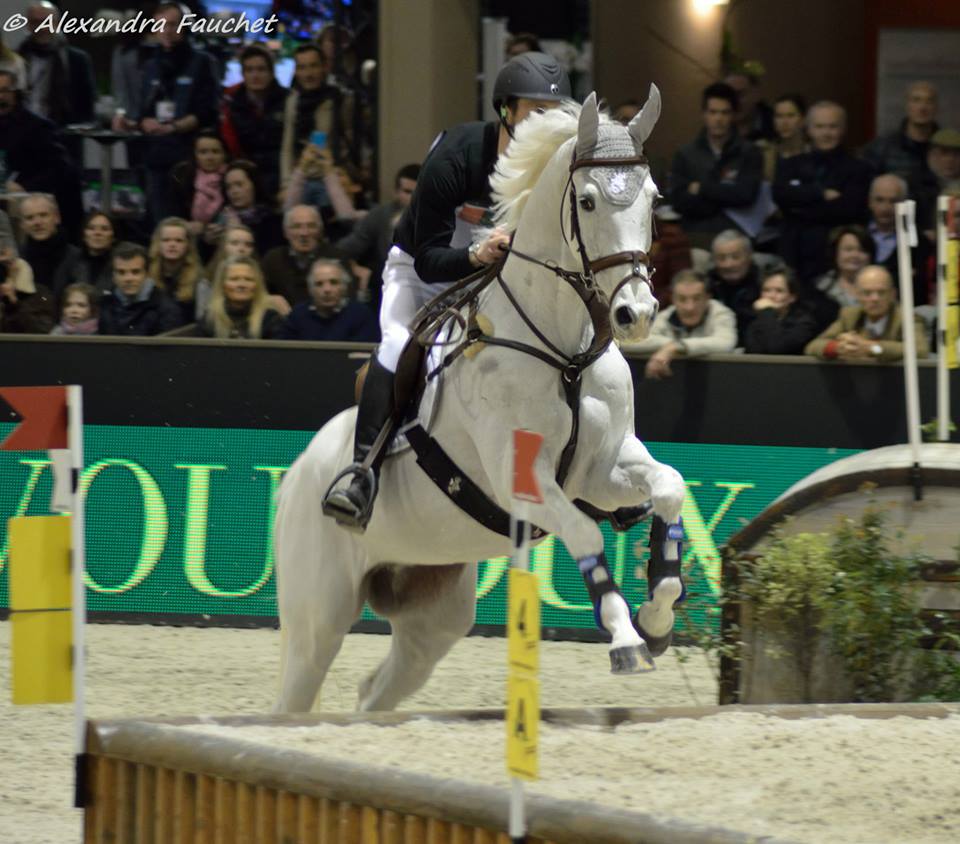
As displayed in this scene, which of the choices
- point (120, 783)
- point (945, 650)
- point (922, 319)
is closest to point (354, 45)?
point (922, 319)

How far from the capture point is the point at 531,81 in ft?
16.4

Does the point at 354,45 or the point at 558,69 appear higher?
the point at 354,45

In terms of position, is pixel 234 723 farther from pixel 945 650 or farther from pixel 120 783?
pixel 945 650

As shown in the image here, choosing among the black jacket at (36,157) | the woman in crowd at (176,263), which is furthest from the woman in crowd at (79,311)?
the black jacket at (36,157)

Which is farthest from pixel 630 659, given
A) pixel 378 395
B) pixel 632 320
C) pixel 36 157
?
pixel 36 157

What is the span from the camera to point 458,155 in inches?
201

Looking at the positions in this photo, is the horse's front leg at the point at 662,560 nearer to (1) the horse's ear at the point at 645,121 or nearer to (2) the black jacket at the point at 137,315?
(1) the horse's ear at the point at 645,121

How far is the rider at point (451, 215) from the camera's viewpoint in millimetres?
5004

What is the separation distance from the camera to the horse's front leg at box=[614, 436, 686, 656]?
182 inches

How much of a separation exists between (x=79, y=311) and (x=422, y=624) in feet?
12.6

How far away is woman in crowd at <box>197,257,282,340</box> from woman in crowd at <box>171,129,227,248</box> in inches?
53.0

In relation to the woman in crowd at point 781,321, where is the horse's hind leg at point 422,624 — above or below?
below

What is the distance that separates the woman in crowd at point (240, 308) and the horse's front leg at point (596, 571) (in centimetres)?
394

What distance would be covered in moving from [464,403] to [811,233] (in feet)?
13.9
